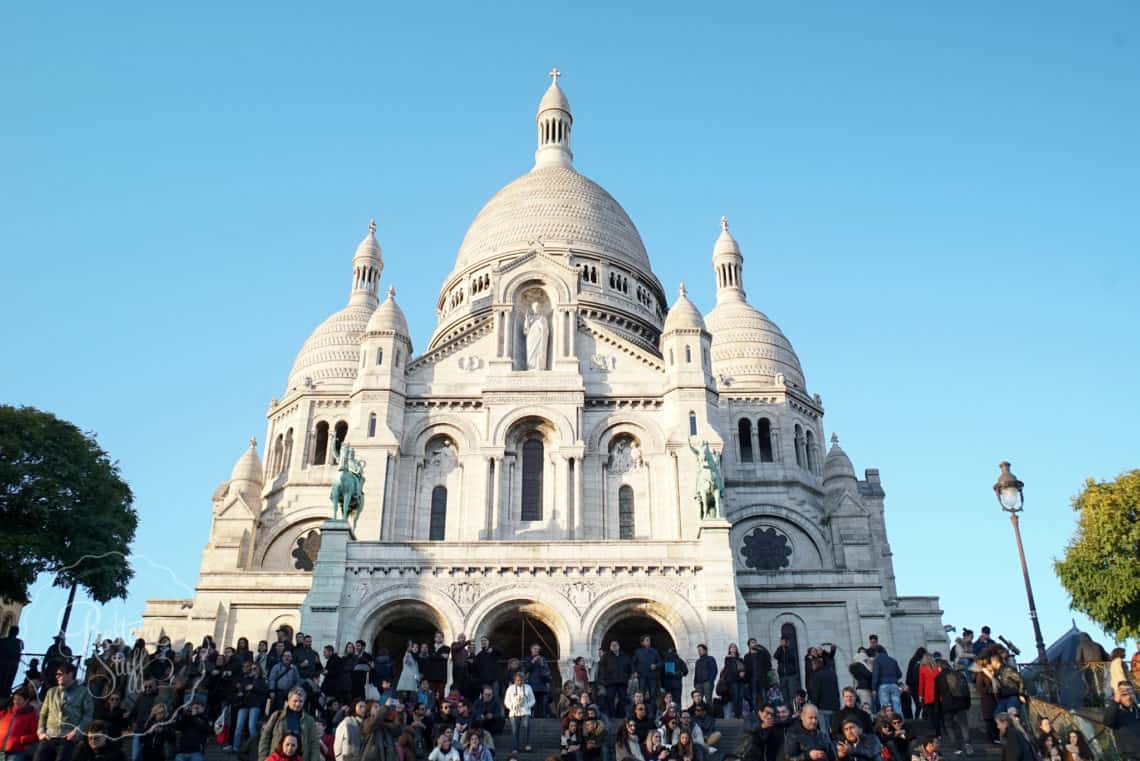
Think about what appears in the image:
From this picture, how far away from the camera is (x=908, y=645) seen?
39.3 meters

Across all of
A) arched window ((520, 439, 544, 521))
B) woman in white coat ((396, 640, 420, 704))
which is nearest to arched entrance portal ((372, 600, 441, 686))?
arched window ((520, 439, 544, 521))

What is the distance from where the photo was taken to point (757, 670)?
24.1 metres

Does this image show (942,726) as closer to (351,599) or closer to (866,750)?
(866,750)

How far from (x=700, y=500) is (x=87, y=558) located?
64.8 feet

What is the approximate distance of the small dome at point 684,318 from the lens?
40812 mm

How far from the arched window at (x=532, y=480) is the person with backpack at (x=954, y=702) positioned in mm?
19223

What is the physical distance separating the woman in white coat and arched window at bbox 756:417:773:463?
85.8 feet

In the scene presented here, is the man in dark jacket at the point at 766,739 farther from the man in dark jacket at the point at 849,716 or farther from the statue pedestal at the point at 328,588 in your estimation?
the statue pedestal at the point at 328,588

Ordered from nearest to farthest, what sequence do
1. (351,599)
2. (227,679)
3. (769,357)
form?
1. (227,679)
2. (351,599)
3. (769,357)

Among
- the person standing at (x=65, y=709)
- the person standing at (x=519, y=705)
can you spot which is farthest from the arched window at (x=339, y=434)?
the person standing at (x=65, y=709)

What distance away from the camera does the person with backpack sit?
19672 millimetres

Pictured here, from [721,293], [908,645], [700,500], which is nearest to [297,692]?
[700,500]

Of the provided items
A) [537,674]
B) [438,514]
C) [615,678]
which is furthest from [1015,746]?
[438,514]

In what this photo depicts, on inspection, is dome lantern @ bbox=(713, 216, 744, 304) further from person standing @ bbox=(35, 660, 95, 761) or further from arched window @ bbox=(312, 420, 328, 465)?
person standing @ bbox=(35, 660, 95, 761)
